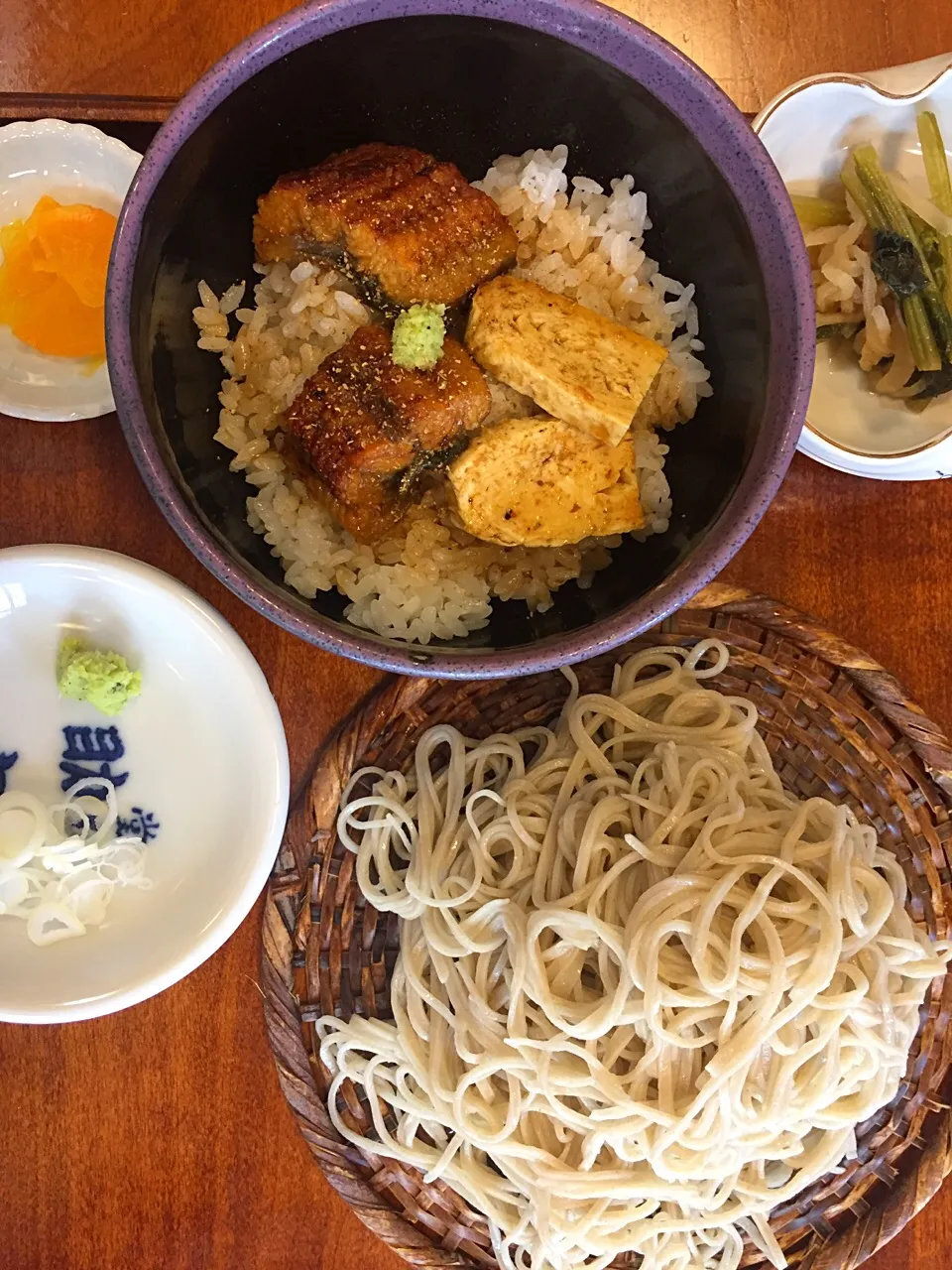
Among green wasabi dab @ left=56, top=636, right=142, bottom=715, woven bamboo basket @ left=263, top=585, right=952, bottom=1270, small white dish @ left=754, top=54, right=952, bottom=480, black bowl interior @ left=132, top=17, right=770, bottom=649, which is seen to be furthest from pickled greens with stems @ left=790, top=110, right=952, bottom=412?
green wasabi dab @ left=56, top=636, right=142, bottom=715

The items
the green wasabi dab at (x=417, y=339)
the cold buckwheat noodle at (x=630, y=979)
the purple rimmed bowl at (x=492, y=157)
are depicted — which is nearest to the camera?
the purple rimmed bowl at (x=492, y=157)

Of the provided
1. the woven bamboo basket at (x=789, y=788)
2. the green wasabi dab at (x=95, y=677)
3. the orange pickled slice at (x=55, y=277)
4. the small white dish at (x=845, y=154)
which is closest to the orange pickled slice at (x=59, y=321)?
the orange pickled slice at (x=55, y=277)

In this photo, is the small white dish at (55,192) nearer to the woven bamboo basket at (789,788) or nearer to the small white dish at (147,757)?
the small white dish at (147,757)

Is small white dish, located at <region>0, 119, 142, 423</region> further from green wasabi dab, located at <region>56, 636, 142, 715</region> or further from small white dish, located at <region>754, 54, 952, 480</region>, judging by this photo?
small white dish, located at <region>754, 54, 952, 480</region>

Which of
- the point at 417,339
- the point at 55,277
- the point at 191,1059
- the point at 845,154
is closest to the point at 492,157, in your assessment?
the point at 417,339

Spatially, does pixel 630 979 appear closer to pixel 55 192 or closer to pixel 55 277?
pixel 55 277

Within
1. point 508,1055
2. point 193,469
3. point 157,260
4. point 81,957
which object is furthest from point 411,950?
point 157,260

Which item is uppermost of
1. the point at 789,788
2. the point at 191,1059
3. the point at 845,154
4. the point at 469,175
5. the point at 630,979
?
the point at 845,154
